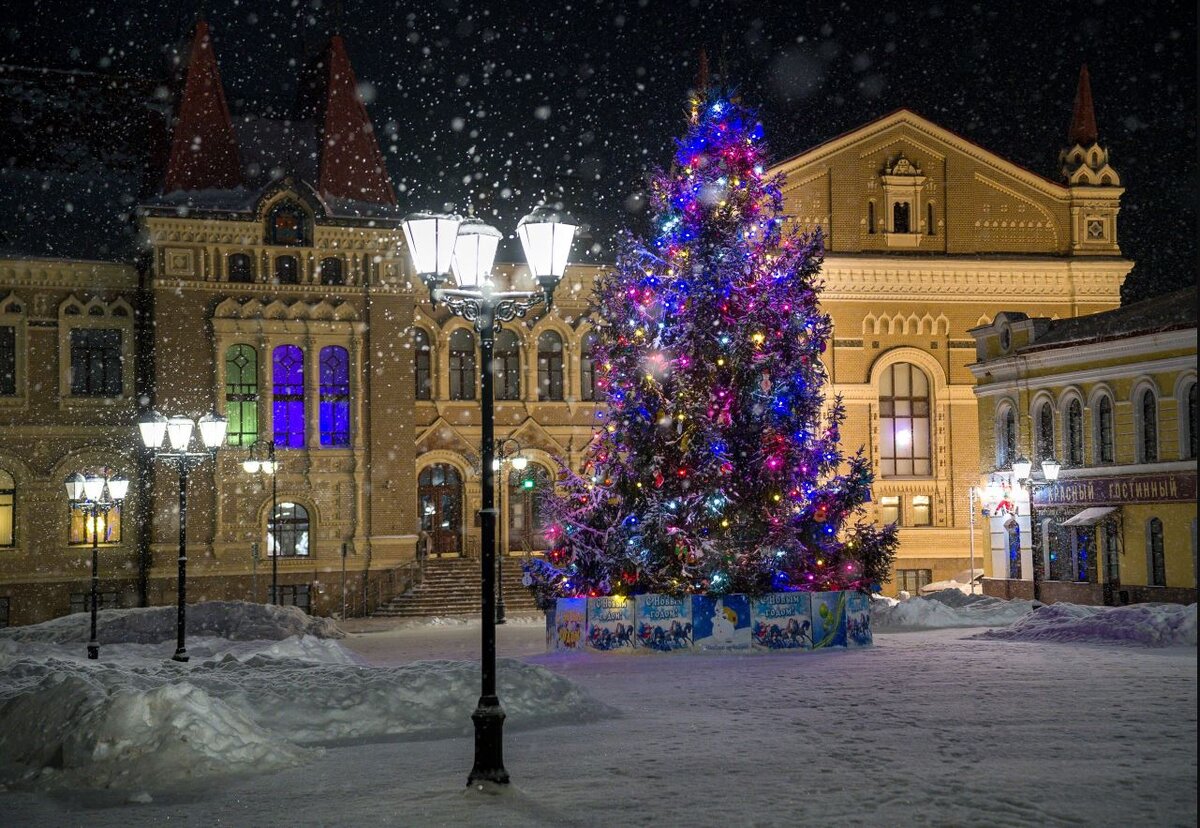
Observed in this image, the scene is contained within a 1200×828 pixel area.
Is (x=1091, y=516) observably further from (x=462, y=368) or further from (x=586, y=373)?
(x=462, y=368)

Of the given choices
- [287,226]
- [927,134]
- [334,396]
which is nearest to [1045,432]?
[927,134]

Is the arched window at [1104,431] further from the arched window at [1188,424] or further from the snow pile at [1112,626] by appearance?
the snow pile at [1112,626]

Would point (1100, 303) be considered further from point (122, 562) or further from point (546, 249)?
point (546, 249)

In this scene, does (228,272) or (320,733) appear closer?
(320,733)

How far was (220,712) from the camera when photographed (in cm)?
1270

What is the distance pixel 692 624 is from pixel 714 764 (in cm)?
1091

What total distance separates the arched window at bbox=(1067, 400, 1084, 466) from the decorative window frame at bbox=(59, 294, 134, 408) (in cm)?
2624

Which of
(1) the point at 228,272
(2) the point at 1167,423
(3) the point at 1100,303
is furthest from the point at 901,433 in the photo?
(1) the point at 228,272

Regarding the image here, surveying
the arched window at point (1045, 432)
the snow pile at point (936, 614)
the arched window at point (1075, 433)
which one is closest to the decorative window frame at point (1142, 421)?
the arched window at point (1075, 433)

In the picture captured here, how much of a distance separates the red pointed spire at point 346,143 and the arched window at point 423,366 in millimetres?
4347

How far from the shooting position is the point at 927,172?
45250mm

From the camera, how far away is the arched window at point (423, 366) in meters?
43.9

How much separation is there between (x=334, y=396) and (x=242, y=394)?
2691 millimetres

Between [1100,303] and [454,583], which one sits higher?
[1100,303]
